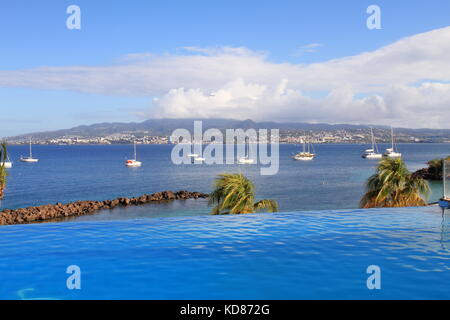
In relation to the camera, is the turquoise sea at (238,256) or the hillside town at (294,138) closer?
the turquoise sea at (238,256)

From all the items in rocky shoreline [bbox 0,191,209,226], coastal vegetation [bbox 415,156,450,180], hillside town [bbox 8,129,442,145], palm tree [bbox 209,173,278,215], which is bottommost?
rocky shoreline [bbox 0,191,209,226]

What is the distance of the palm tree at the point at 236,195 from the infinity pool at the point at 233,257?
39.5 inches

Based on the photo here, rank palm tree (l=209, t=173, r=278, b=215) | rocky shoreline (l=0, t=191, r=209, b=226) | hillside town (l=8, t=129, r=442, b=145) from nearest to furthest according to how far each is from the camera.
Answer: palm tree (l=209, t=173, r=278, b=215), rocky shoreline (l=0, t=191, r=209, b=226), hillside town (l=8, t=129, r=442, b=145)

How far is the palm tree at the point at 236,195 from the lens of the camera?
12562 millimetres

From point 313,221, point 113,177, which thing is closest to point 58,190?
point 113,177

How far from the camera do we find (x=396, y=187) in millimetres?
13453

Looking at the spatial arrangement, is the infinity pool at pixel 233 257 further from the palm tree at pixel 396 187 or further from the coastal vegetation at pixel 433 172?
the coastal vegetation at pixel 433 172

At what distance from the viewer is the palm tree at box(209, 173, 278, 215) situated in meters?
12.6

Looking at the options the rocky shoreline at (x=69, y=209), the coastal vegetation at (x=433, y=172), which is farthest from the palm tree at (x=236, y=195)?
the coastal vegetation at (x=433, y=172)

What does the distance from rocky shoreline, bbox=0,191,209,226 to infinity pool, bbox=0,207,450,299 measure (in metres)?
13.0

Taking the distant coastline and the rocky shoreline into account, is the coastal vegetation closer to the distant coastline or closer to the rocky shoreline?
the rocky shoreline

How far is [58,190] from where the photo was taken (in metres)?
41.8

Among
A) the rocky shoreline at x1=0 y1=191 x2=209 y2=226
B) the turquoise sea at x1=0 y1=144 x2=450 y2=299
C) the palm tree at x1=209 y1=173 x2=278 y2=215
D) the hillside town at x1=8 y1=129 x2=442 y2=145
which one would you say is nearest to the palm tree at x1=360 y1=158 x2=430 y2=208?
the turquoise sea at x1=0 y1=144 x2=450 y2=299

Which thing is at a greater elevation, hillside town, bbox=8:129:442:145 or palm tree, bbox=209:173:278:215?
hillside town, bbox=8:129:442:145
